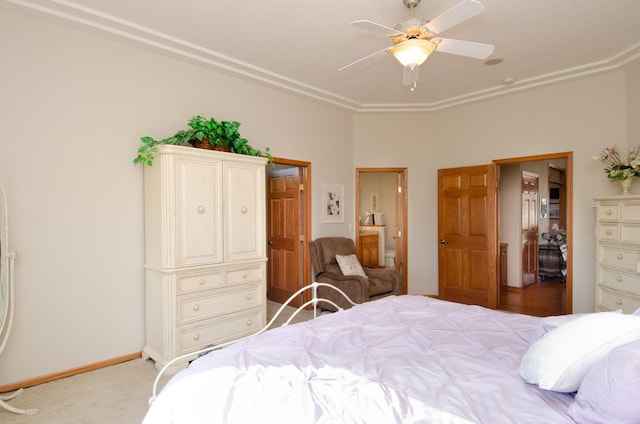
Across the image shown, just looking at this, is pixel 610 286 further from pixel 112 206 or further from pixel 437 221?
pixel 112 206

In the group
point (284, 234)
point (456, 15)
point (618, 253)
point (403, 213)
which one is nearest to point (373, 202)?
point (403, 213)

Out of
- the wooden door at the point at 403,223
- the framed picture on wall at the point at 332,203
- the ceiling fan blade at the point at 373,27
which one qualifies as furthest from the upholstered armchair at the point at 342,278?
the ceiling fan blade at the point at 373,27

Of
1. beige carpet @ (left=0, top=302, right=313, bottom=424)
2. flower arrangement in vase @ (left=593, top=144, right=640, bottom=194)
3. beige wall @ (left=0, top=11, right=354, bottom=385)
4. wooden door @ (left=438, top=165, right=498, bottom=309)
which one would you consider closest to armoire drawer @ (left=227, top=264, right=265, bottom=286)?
beige wall @ (left=0, top=11, right=354, bottom=385)

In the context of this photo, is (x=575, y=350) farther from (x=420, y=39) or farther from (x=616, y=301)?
(x=616, y=301)

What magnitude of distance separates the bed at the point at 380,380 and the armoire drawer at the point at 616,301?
219cm

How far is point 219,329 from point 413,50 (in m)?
2.82

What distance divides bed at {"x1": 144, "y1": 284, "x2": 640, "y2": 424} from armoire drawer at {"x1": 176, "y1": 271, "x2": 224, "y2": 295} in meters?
1.48

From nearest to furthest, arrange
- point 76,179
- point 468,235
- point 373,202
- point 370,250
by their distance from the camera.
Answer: point 76,179, point 468,235, point 370,250, point 373,202

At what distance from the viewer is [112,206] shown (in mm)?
3123

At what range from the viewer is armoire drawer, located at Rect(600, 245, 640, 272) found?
327 centimetres

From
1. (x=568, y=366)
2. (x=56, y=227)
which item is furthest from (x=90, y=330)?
(x=568, y=366)

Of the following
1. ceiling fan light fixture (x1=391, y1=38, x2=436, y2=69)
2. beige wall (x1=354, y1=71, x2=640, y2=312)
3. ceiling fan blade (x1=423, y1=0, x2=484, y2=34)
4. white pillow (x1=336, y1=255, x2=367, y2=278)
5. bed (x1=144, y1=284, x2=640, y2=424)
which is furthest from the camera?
white pillow (x1=336, y1=255, x2=367, y2=278)

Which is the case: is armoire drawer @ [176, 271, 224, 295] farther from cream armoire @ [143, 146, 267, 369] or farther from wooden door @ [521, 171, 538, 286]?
wooden door @ [521, 171, 538, 286]

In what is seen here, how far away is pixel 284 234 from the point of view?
16.7 ft
